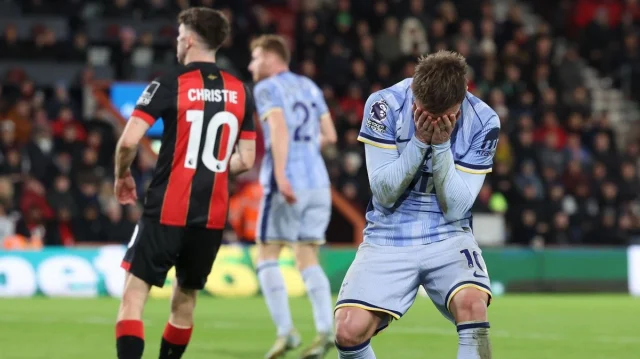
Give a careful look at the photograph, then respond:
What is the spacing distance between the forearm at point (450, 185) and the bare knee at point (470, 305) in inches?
13.9

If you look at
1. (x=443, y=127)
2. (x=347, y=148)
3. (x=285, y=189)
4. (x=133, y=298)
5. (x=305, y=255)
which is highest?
(x=443, y=127)

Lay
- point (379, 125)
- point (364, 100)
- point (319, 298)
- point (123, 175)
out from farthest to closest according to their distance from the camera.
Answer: point (364, 100)
point (319, 298)
point (123, 175)
point (379, 125)

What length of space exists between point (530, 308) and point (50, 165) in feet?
24.1

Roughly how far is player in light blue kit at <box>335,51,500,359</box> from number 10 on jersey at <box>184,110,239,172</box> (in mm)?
1291

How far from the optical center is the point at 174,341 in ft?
21.3

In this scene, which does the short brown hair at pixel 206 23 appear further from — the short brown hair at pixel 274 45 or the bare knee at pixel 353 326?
the short brown hair at pixel 274 45

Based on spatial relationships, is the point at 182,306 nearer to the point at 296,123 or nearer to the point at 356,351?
the point at 356,351

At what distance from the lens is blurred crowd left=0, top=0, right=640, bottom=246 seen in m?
17.2

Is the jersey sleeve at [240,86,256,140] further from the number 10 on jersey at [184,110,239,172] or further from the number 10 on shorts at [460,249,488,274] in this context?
the number 10 on shorts at [460,249,488,274]

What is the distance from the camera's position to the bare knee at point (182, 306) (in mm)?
6457

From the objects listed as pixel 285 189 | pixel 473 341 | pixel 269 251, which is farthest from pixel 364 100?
pixel 473 341

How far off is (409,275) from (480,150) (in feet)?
2.03

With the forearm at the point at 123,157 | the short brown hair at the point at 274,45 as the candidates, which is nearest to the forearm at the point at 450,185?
the forearm at the point at 123,157

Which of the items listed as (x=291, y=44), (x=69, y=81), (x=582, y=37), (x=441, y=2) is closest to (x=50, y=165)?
(x=69, y=81)
